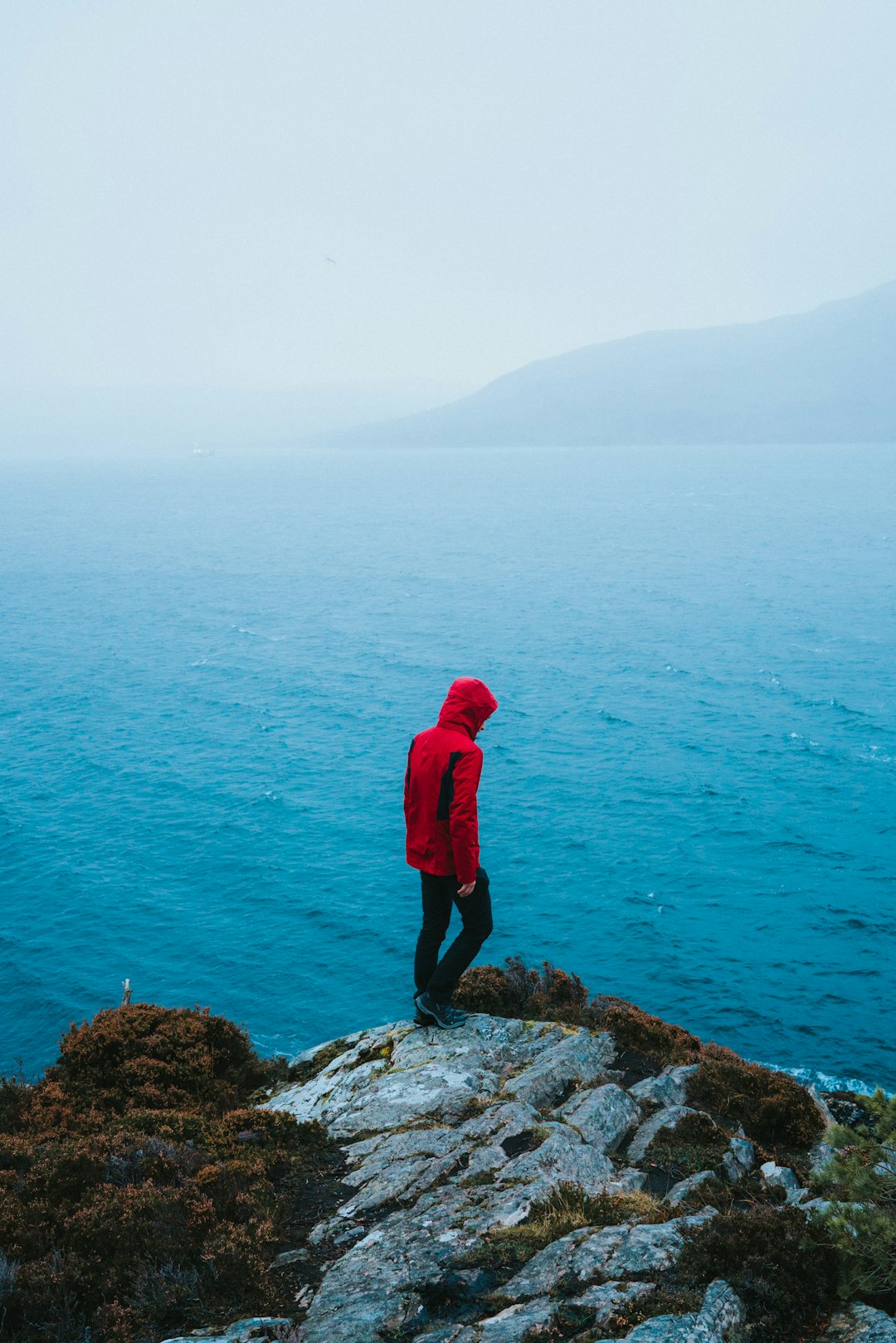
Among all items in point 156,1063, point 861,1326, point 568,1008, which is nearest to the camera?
point 861,1326

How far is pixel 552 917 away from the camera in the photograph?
1167 inches

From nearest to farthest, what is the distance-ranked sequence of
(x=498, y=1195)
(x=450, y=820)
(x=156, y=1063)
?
(x=498, y=1195) < (x=450, y=820) < (x=156, y=1063)

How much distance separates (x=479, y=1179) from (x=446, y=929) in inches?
100

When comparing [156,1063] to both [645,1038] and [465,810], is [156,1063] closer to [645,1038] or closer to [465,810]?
[465,810]

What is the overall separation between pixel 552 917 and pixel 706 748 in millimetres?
15049

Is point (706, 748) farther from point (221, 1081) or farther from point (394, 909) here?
point (221, 1081)

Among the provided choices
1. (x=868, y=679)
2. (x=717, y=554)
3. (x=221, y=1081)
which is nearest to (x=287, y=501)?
(x=717, y=554)

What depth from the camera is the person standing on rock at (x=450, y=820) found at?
898cm

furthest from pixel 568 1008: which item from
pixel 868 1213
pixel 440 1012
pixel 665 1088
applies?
pixel 868 1213

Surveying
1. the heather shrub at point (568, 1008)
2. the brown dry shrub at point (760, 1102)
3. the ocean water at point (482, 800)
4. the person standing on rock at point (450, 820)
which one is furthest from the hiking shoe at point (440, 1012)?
the ocean water at point (482, 800)

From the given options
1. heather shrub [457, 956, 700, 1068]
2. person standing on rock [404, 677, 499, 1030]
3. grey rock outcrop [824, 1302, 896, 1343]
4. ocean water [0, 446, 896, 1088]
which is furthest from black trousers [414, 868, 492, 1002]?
ocean water [0, 446, 896, 1088]

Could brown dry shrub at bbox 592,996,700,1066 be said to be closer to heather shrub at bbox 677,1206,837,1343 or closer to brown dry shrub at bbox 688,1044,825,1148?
brown dry shrub at bbox 688,1044,825,1148

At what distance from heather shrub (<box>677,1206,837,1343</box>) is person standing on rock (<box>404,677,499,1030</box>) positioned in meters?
3.50

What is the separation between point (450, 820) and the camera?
8.99 metres
